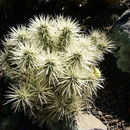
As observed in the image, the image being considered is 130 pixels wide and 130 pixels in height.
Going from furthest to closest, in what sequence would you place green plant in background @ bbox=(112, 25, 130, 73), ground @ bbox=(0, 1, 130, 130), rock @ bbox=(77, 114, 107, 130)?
green plant in background @ bbox=(112, 25, 130, 73)
ground @ bbox=(0, 1, 130, 130)
rock @ bbox=(77, 114, 107, 130)

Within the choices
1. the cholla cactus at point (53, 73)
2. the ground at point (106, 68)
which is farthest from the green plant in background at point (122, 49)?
the cholla cactus at point (53, 73)

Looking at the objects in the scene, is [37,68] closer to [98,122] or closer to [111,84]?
[98,122]

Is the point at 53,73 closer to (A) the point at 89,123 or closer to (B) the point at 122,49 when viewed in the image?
(A) the point at 89,123

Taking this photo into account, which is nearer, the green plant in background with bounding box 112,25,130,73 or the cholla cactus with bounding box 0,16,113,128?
the cholla cactus with bounding box 0,16,113,128

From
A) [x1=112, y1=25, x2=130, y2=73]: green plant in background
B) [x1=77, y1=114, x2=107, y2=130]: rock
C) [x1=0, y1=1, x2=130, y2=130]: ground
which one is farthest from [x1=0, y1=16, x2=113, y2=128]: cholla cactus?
[x1=112, y1=25, x2=130, y2=73]: green plant in background

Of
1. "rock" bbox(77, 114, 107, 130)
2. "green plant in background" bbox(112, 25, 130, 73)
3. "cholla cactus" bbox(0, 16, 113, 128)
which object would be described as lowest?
"rock" bbox(77, 114, 107, 130)

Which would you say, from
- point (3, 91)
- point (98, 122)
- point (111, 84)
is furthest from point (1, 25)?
point (98, 122)

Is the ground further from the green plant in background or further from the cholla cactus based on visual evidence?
the cholla cactus
